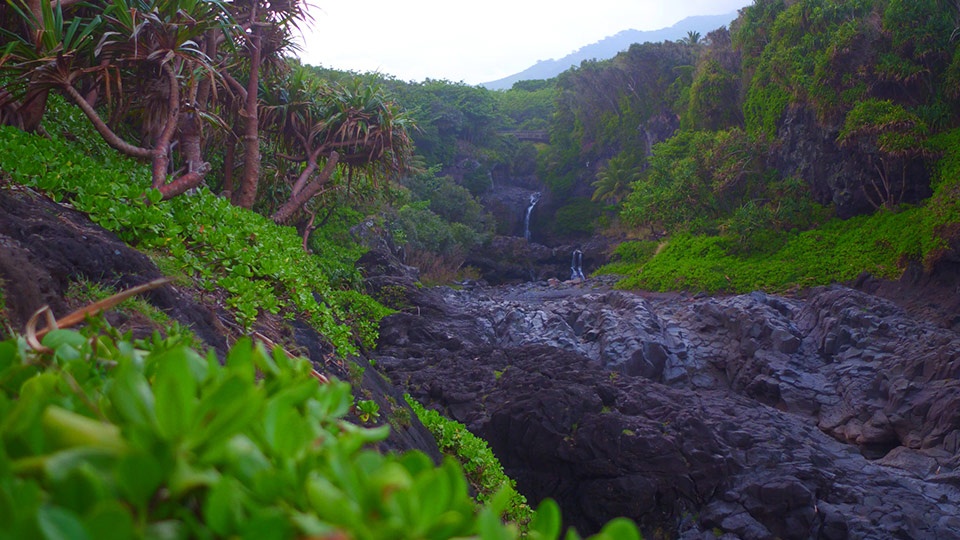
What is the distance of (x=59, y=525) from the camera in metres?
0.64

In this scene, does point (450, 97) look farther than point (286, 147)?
Yes

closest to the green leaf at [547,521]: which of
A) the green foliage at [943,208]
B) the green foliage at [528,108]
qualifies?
the green foliage at [943,208]

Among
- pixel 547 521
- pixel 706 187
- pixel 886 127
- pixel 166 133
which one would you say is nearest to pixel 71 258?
pixel 547 521

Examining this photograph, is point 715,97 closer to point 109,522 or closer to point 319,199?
point 319,199

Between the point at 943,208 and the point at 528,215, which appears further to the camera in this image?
the point at 528,215

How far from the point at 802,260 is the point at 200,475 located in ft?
70.7

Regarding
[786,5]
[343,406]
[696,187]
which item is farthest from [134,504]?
[786,5]

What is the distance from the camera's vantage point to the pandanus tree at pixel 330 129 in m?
11.4

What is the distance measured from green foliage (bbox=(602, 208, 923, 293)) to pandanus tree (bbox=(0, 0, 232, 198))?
16544 mm

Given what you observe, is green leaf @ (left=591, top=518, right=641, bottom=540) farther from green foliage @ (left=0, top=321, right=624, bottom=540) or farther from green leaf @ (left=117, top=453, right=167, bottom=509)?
green leaf @ (left=117, top=453, right=167, bottom=509)

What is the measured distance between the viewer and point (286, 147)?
12.2 m

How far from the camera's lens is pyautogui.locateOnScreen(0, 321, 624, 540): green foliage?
69cm

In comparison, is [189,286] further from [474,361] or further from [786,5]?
[786,5]

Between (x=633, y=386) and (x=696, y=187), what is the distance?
58.7 feet
